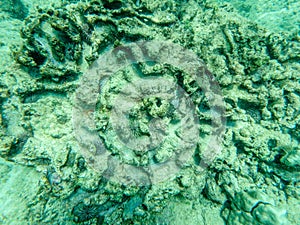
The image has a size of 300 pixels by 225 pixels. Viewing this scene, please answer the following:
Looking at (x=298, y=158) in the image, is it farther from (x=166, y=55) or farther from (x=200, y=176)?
(x=166, y=55)

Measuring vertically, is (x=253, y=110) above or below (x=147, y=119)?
above

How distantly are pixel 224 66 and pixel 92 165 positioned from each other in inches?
87.8

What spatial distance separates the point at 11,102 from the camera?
2.46 m

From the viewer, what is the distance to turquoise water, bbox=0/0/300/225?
226 centimetres

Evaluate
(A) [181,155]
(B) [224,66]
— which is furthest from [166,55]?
(A) [181,155]

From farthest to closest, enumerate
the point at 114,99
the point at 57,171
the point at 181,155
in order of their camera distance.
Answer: the point at 181,155, the point at 114,99, the point at 57,171

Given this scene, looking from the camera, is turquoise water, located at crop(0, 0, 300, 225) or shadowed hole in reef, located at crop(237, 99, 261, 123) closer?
turquoise water, located at crop(0, 0, 300, 225)

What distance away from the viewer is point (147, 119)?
95.4 inches

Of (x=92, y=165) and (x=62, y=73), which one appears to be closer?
(x=92, y=165)

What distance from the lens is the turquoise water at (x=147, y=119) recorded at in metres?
2.26

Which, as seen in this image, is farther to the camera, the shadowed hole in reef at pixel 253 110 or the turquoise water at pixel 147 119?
the shadowed hole in reef at pixel 253 110

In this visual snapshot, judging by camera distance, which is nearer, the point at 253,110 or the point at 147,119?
the point at 147,119

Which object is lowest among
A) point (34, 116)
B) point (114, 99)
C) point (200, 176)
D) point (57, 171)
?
point (200, 176)

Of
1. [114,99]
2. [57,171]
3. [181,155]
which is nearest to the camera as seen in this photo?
[57,171]
